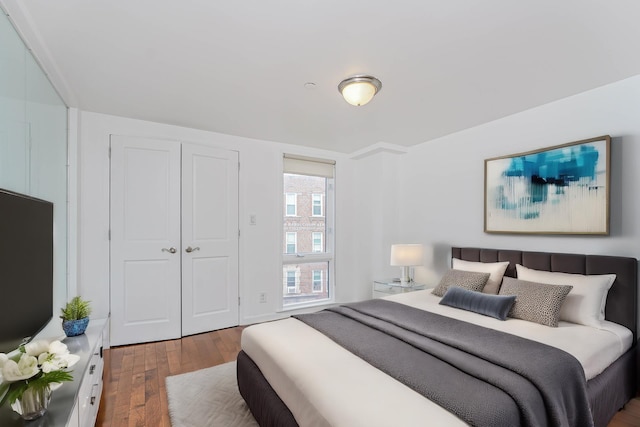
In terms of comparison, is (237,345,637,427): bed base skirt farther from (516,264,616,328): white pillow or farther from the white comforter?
(516,264,616,328): white pillow

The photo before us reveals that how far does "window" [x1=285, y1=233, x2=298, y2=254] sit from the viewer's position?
4316mm

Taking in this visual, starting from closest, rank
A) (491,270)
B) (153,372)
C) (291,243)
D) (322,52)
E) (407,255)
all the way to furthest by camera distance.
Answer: (322,52) < (153,372) < (491,270) < (407,255) < (291,243)

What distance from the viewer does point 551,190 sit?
8.98 ft

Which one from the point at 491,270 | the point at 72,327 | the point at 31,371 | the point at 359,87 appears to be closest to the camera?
the point at 31,371

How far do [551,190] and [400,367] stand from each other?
228cm

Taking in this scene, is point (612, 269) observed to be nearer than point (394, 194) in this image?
Yes

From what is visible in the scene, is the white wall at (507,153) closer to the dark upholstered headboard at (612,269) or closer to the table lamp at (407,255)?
the dark upholstered headboard at (612,269)

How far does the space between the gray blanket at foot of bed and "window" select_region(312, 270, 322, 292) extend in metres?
2.44

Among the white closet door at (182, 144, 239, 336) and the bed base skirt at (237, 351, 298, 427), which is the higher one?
the white closet door at (182, 144, 239, 336)

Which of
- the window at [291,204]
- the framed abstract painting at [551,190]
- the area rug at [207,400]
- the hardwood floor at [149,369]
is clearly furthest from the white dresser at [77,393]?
the framed abstract painting at [551,190]

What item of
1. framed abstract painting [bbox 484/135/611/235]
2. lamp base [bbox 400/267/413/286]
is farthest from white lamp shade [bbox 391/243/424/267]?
framed abstract painting [bbox 484/135/611/235]

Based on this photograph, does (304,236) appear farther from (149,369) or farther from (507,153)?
(507,153)

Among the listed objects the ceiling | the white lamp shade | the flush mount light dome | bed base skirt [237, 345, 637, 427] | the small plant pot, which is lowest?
bed base skirt [237, 345, 637, 427]

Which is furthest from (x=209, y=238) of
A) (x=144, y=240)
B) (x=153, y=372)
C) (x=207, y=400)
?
(x=207, y=400)
